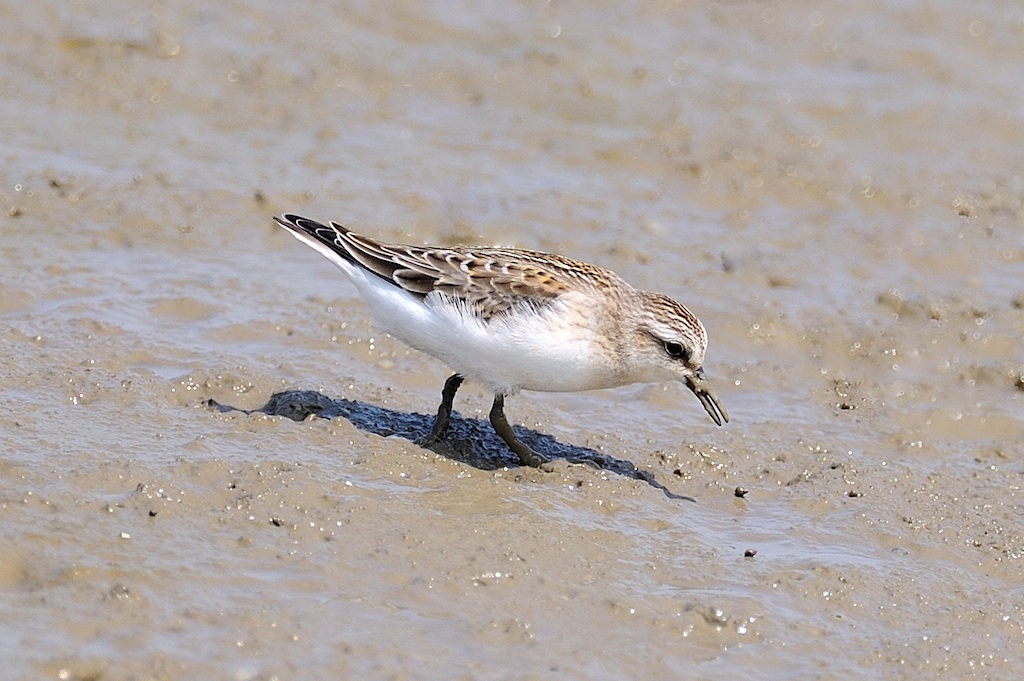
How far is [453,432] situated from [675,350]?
1.55 m

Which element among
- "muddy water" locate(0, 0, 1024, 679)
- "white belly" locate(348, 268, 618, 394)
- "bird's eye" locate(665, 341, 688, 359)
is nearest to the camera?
"muddy water" locate(0, 0, 1024, 679)

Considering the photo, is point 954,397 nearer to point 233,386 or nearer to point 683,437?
point 683,437

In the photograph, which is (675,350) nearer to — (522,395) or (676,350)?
(676,350)

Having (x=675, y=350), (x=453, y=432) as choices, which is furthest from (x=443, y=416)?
(x=675, y=350)

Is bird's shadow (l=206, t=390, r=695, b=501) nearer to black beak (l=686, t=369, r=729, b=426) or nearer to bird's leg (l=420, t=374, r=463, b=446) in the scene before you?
bird's leg (l=420, t=374, r=463, b=446)

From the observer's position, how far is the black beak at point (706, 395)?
27.8 ft

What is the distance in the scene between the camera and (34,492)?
690 centimetres

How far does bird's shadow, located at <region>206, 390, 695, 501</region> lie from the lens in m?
8.41

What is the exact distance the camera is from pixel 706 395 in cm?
852

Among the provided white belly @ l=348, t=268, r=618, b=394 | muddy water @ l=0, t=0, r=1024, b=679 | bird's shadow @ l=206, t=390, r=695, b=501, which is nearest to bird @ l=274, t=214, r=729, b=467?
white belly @ l=348, t=268, r=618, b=394

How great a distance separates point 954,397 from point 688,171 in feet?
12.9

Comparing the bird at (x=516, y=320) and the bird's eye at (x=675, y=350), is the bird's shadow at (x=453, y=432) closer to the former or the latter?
the bird at (x=516, y=320)

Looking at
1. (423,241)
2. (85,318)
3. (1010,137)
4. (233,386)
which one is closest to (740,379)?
(423,241)

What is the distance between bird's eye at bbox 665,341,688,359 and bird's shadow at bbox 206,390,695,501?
81cm
